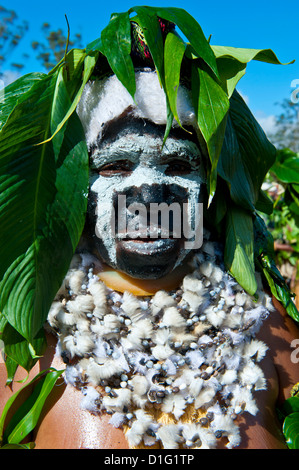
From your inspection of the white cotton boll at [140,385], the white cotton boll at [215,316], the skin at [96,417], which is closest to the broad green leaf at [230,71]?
the skin at [96,417]

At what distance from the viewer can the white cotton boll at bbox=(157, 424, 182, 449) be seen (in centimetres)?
136

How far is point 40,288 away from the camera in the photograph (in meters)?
1.34

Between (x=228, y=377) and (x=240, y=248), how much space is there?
44 centimetres

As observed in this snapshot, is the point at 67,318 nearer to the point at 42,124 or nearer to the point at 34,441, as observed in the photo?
the point at 34,441

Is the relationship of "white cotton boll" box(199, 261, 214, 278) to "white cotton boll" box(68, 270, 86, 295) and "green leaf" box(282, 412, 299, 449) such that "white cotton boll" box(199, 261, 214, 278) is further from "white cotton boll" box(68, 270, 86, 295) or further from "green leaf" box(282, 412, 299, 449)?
"green leaf" box(282, 412, 299, 449)

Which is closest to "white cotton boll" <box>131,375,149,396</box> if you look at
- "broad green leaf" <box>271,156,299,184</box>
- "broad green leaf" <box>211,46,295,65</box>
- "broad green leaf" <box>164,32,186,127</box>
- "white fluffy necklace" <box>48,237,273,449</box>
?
"white fluffy necklace" <box>48,237,273,449</box>

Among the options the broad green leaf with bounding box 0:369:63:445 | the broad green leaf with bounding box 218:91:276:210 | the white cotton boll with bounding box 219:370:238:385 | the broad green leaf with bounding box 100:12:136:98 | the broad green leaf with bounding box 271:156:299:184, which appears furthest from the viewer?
the broad green leaf with bounding box 271:156:299:184

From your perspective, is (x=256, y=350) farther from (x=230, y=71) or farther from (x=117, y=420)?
(x=230, y=71)

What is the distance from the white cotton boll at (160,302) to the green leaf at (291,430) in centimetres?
55

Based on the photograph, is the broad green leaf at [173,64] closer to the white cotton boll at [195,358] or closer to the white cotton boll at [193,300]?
the white cotton boll at [193,300]

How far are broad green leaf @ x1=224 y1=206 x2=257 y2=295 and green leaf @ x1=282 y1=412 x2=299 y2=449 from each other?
0.43 m

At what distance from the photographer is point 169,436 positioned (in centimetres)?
136

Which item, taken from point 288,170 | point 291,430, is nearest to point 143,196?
point 291,430
